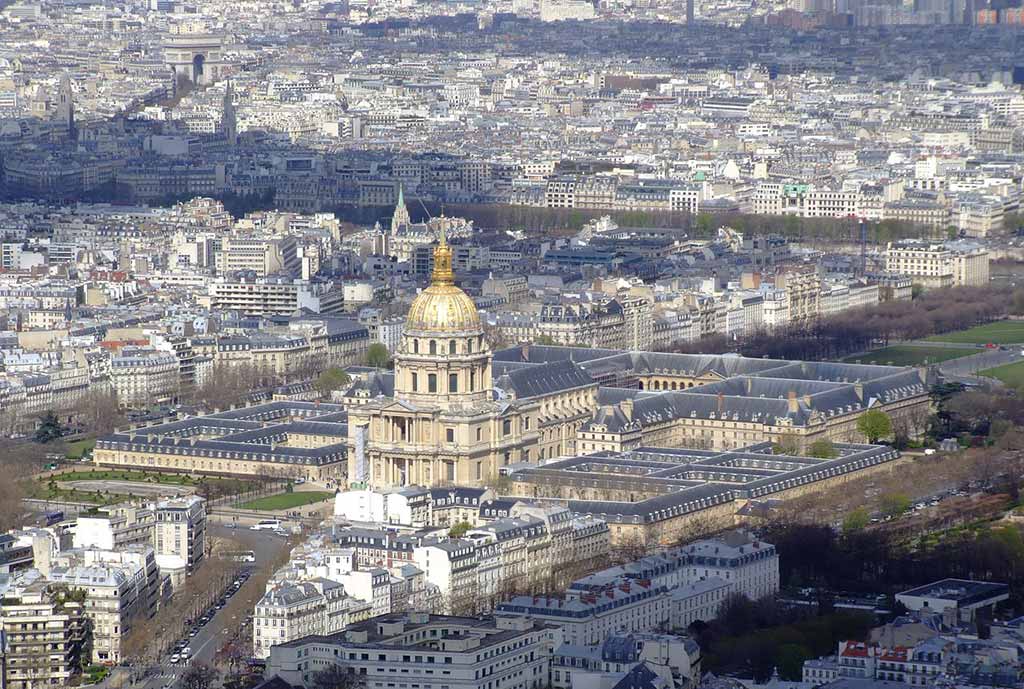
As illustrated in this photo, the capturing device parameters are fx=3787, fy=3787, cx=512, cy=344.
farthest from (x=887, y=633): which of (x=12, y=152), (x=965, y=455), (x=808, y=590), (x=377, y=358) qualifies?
(x=12, y=152)

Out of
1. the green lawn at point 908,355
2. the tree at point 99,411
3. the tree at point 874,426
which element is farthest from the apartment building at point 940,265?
the tree at point 99,411

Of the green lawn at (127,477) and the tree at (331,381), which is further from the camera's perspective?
the tree at (331,381)

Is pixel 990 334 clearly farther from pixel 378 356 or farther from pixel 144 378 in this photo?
pixel 144 378

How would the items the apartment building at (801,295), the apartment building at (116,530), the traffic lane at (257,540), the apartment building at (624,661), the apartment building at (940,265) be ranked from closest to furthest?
the apartment building at (624,661) → the apartment building at (116,530) → the traffic lane at (257,540) → the apartment building at (801,295) → the apartment building at (940,265)

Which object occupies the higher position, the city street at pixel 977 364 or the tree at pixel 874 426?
the tree at pixel 874 426

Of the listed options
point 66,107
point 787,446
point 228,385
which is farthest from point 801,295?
point 66,107

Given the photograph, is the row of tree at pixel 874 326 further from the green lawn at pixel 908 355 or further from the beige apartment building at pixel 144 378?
the beige apartment building at pixel 144 378
